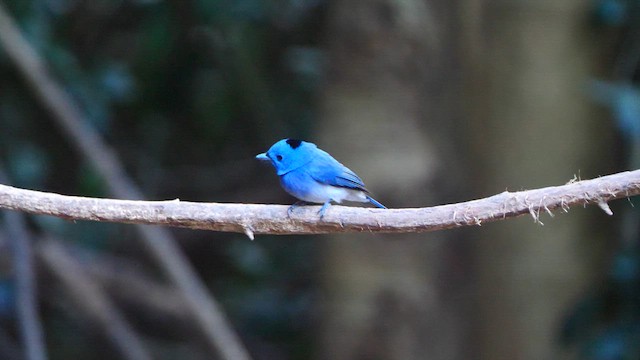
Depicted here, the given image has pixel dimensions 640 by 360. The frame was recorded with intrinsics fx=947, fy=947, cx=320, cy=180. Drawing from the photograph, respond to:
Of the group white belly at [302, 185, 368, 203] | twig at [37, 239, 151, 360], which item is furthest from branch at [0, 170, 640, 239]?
twig at [37, 239, 151, 360]

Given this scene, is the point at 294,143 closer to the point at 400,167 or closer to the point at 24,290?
the point at 400,167

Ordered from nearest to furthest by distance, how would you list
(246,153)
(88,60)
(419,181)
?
(419,181) → (88,60) → (246,153)

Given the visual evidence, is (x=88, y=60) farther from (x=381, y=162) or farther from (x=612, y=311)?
(x=612, y=311)

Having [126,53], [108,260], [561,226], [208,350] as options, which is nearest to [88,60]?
[126,53]

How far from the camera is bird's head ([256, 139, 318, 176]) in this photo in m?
2.27

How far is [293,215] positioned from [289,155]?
32 cm

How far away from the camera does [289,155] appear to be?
7.51ft

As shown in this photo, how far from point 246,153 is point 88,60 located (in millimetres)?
1154

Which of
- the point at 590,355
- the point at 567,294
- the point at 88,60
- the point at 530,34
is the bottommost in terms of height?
the point at 590,355

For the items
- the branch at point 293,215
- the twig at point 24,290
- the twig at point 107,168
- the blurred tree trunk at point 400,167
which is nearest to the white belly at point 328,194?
the branch at point 293,215

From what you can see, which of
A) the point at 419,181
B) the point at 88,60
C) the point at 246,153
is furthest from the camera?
the point at 246,153

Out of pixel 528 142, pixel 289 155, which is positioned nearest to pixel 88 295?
pixel 528 142

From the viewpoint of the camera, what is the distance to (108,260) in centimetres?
526

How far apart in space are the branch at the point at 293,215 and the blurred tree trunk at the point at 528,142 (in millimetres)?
1814
